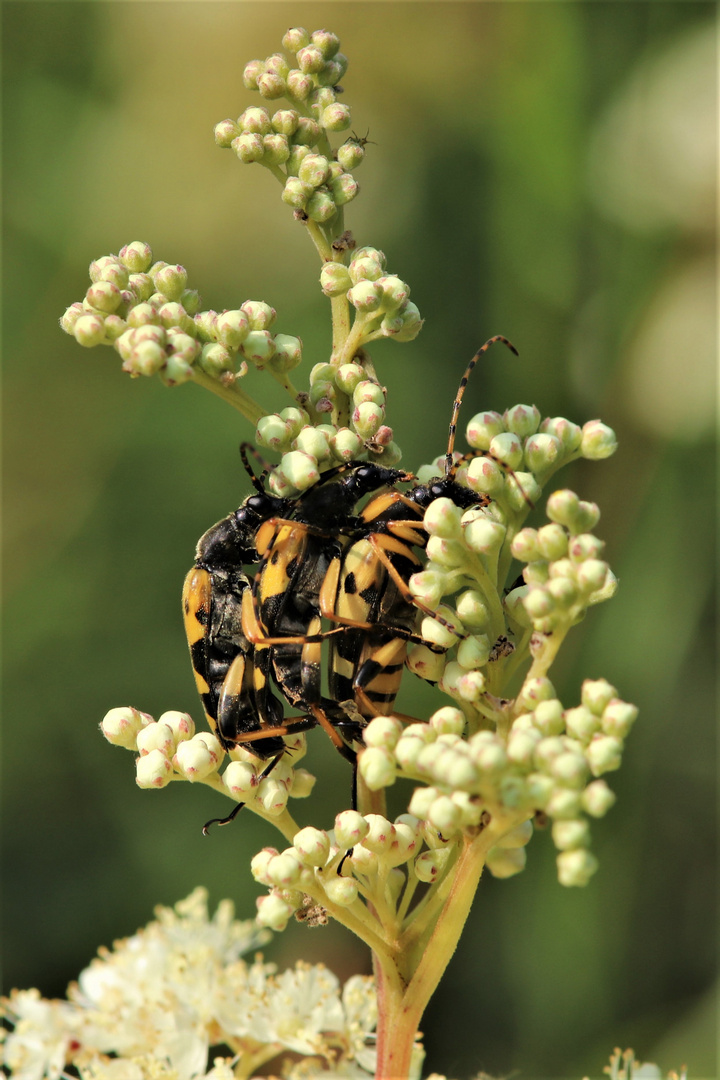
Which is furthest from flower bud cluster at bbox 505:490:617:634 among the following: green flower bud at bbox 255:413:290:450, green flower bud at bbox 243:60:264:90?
green flower bud at bbox 243:60:264:90

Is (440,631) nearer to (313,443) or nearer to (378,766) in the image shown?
(378,766)

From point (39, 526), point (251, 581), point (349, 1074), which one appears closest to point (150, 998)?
point (349, 1074)

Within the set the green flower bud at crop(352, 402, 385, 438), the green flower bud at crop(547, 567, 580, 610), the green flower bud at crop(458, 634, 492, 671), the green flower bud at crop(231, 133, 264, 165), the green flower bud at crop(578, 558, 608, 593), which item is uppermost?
the green flower bud at crop(231, 133, 264, 165)

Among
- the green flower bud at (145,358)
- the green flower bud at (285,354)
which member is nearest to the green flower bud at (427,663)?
the green flower bud at (285,354)

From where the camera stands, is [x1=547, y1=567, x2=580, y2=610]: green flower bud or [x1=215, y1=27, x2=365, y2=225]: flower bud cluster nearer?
[x1=547, y1=567, x2=580, y2=610]: green flower bud

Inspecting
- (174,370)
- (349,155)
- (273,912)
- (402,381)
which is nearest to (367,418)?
(174,370)

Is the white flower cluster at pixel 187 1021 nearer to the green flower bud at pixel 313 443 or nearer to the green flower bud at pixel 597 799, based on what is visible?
the green flower bud at pixel 597 799

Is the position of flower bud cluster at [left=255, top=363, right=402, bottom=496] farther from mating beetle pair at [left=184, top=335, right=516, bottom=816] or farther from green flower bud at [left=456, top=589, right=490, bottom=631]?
green flower bud at [left=456, top=589, right=490, bottom=631]
